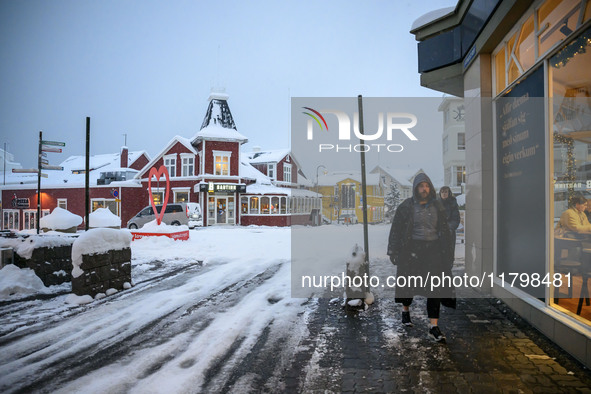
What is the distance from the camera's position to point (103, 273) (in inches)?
260

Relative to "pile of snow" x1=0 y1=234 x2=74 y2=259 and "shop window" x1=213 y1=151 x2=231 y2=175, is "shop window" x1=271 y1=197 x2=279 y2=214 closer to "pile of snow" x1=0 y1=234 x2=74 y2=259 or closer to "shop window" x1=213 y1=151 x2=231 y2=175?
"shop window" x1=213 y1=151 x2=231 y2=175

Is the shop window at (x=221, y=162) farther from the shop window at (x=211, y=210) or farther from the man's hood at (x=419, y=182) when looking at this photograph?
the man's hood at (x=419, y=182)

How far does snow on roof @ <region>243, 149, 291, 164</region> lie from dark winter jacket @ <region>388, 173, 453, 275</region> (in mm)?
31193

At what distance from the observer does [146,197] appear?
1261 inches

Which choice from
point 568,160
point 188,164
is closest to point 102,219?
point 188,164

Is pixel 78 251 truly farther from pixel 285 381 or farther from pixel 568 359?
pixel 568 359

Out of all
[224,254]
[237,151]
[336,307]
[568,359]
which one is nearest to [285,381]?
[336,307]

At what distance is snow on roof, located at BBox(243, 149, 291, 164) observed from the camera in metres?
36.0

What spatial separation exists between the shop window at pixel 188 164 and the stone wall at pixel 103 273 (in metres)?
24.1

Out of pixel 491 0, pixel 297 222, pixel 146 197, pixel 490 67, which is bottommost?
pixel 297 222

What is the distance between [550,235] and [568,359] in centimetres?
151

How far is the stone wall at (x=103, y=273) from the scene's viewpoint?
6.16m

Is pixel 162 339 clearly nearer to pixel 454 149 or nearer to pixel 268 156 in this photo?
pixel 454 149

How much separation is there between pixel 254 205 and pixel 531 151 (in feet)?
86.6
